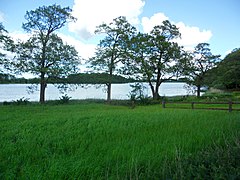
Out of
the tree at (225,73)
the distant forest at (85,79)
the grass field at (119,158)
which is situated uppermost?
the tree at (225,73)

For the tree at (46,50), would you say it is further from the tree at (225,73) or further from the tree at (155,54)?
the tree at (225,73)

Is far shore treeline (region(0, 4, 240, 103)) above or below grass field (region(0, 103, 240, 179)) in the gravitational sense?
above

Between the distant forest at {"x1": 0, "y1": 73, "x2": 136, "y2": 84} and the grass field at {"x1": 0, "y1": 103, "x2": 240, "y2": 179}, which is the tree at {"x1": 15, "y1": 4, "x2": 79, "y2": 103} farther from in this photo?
the grass field at {"x1": 0, "y1": 103, "x2": 240, "y2": 179}

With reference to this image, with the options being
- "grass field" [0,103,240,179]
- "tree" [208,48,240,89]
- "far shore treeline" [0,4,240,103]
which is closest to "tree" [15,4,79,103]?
"far shore treeline" [0,4,240,103]

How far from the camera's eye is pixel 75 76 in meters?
20.0

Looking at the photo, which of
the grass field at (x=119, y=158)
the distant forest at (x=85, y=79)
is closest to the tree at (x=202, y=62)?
the distant forest at (x=85, y=79)

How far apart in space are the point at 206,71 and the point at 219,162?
99.6ft

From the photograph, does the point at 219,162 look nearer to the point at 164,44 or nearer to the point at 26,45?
the point at 26,45

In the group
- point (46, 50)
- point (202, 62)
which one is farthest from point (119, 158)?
point (202, 62)

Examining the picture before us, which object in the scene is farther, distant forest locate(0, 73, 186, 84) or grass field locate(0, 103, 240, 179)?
distant forest locate(0, 73, 186, 84)

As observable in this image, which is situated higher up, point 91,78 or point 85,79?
point 91,78

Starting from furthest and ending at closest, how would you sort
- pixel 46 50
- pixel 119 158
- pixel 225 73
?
pixel 225 73 → pixel 46 50 → pixel 119 158

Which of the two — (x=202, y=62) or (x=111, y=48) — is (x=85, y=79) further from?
(x=202, y=62)

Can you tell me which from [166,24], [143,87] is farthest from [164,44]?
[143,87]
